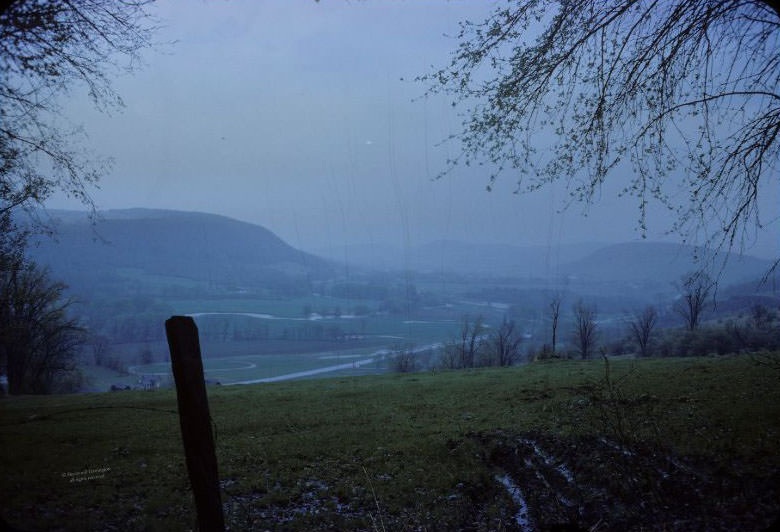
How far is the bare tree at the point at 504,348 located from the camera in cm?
6956

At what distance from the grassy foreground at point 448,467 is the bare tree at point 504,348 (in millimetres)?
55161

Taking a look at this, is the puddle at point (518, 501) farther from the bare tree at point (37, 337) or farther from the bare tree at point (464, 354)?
the bare tree at point (464, 354)

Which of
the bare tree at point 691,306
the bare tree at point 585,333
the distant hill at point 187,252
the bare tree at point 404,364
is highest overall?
the distant hill at point 187,252

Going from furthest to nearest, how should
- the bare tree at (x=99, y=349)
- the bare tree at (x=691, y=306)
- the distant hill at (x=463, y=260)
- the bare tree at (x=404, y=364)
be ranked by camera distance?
the distant hill at (x=463, y=260) < the bare tree at (x=404, y=364) < the bare tree at (x=99, y=349) < the bare tree at (x=691, y=306)

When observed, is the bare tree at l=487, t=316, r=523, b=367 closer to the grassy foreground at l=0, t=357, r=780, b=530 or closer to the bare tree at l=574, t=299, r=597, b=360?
the bare tree at l=574, t=299, r=597, b=360

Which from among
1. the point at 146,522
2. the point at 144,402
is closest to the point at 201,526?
the point at 146,522

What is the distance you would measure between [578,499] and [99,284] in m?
57.0

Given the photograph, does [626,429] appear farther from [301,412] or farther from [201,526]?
[301,412]

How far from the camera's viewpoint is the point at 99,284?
51.2 metres

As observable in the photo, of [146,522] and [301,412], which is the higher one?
[146,522]

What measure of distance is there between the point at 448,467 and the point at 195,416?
6893 millimetres

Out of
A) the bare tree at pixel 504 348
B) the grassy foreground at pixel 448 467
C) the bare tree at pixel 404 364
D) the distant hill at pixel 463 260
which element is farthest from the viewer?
the distant hill at pixel 463 260

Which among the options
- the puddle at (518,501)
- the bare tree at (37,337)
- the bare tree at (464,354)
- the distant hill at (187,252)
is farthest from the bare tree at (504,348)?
the puddle at (518,501)

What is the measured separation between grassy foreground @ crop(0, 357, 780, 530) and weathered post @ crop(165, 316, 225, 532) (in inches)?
25.0
